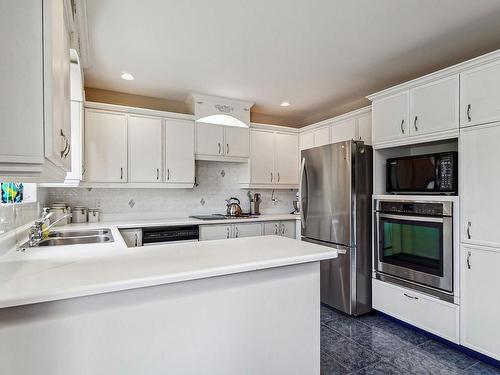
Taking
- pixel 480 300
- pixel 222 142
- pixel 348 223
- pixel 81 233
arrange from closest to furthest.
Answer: pixel 480 300 < pixel 81 233 < pixel 348 223 < pixel 222 142

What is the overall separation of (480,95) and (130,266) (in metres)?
2.66

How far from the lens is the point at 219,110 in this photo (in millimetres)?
3842

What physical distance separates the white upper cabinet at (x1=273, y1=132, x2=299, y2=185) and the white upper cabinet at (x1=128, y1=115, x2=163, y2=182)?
1.72 m

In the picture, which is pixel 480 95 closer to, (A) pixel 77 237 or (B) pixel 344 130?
(B) pixel 344 130

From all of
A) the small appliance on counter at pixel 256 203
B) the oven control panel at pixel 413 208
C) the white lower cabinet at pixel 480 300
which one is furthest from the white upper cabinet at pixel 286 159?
the white lower cabinet at pixel 480 300

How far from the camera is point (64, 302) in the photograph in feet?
3.36

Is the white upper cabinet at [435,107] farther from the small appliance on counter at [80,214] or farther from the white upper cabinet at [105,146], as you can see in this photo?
the small appliance on counter at [80,214]

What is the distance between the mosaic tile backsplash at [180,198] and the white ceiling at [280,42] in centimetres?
121

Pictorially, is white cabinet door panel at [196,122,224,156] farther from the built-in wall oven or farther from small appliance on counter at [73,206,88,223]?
the built-in wall oven

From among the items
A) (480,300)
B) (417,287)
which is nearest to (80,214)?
(417,287)

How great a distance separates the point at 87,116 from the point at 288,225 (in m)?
2.85

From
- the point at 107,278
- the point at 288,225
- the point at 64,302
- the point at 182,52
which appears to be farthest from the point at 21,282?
the point at 288,225

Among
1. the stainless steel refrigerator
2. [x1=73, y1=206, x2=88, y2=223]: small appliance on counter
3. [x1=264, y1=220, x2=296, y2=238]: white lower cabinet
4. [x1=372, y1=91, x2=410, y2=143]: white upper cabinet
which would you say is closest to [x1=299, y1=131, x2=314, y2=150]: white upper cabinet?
the stainless steel refrigerator

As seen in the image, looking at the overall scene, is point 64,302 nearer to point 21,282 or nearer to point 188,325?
point 21,282
